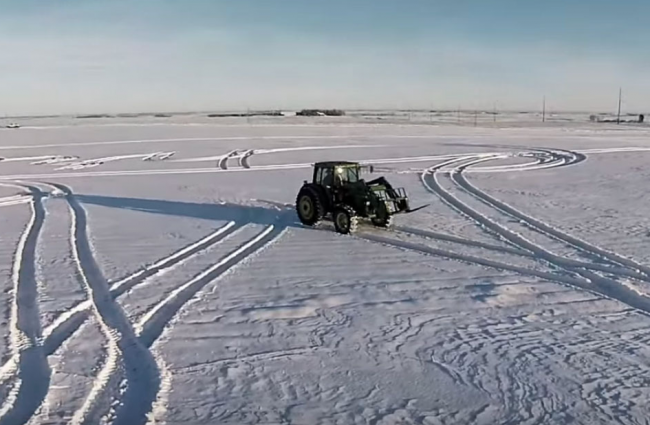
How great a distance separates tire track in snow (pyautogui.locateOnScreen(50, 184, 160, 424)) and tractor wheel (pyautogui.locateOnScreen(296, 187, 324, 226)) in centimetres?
453

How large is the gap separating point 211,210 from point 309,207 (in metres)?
3.28

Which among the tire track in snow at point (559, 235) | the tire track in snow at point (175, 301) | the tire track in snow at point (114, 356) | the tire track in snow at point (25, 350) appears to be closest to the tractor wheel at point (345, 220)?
the tire track in snow at point (175, 301)

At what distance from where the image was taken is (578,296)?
7.96m

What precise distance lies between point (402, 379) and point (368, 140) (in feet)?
120

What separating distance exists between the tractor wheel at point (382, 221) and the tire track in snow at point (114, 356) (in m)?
5.15

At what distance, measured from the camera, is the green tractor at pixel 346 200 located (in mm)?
12078

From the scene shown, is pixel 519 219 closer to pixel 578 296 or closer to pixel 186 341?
pixel 578 296

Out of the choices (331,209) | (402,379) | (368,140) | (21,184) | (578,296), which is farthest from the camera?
(368,140)

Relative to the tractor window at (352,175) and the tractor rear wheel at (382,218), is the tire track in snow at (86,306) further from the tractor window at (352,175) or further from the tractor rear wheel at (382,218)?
the tractor rear wheel at (382,218)

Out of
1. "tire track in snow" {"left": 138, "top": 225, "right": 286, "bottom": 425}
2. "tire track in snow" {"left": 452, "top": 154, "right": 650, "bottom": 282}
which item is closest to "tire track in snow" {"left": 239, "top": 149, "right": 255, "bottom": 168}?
"tire track in snow" {"left": 452, "top": 154, "right": 650, "bottom": 282}

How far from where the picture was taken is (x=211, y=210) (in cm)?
1505

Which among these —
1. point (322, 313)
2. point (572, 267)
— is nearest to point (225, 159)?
point (572, 267)

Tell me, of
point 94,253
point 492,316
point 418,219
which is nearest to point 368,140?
point 418,219

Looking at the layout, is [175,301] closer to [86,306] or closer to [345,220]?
[86,306]
